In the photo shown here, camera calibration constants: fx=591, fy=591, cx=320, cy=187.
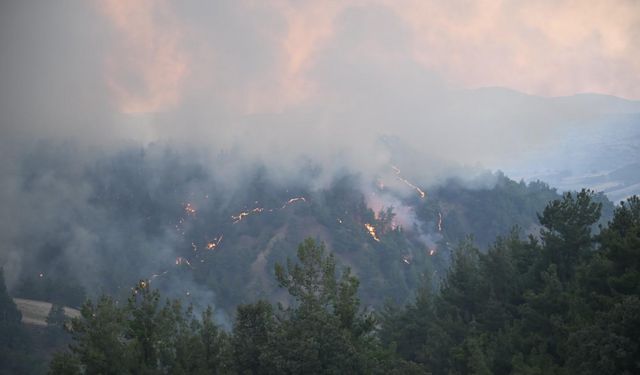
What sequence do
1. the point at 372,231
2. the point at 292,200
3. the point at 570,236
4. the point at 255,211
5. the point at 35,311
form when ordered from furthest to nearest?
the point at 292,200, the point at 255,211, the point at 372,231, the point at 35,311, the point at 570,236

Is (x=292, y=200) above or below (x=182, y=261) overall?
above

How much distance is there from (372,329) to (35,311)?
10294 centimetres

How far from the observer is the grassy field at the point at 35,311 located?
10809cm

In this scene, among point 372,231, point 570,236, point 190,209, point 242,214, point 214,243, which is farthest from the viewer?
point 190,209

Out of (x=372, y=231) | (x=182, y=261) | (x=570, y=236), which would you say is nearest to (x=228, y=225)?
(x=182, y=261)

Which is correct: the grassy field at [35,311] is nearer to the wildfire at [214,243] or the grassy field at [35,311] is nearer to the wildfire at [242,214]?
the wildfire at [214,243]

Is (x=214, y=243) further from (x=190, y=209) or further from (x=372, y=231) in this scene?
(x=372, y=231)

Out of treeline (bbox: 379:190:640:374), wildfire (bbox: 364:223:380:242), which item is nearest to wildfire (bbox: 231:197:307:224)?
wildfire (bbox: 364:223:380:242)

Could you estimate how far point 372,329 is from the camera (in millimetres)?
30406

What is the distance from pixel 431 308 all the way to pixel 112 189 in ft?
438

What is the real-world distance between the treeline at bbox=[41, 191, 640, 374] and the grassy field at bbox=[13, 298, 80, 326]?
8580 centimetres

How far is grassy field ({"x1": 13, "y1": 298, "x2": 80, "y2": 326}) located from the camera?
10809 cm

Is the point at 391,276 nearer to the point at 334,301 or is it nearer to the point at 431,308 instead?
the point at 431,308

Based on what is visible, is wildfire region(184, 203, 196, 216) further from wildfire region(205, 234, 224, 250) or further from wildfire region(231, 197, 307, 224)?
wildfire region(205, 234, 224, 250)
